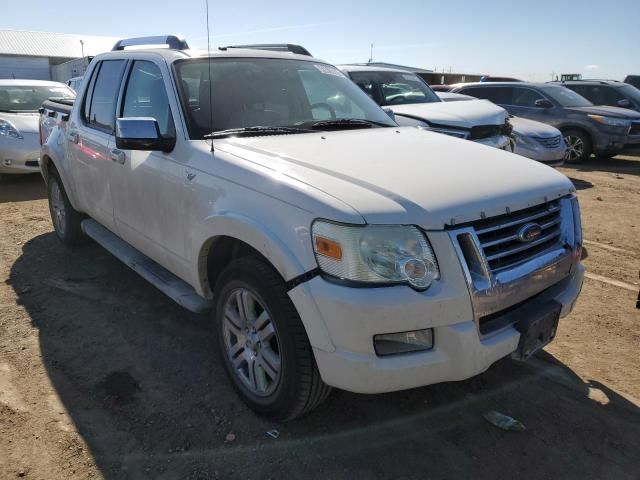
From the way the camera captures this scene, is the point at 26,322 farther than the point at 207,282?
Yes

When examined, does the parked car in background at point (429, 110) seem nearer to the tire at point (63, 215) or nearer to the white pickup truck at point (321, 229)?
the white pickup truck at point (321, 229)

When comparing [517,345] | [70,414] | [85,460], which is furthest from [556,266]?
[70,414]

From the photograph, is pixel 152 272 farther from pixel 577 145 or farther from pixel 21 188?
pixel 577 145

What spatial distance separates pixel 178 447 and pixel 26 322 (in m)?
2.00

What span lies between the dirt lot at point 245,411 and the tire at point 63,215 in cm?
110

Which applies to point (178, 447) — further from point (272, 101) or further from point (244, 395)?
point (272, 101)

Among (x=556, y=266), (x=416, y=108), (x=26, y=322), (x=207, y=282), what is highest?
(x=416, y=108)

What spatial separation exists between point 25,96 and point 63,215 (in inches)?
217

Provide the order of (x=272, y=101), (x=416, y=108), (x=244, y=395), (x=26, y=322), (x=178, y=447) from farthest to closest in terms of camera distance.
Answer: (x=416, y=108) < (x=26, y=322) < (x=272, y=101) < (x=244, y=395) < (x=178, y=447)

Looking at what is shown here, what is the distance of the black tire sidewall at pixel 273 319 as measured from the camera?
2350mm

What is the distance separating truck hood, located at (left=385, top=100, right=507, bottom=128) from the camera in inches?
286

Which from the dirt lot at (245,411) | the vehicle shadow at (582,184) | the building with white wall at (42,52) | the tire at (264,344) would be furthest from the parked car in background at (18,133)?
the building with white wall at (42,52)

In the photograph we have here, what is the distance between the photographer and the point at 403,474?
239 centimetres

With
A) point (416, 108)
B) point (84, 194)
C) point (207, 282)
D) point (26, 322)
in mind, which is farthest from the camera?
point (416, 108)
